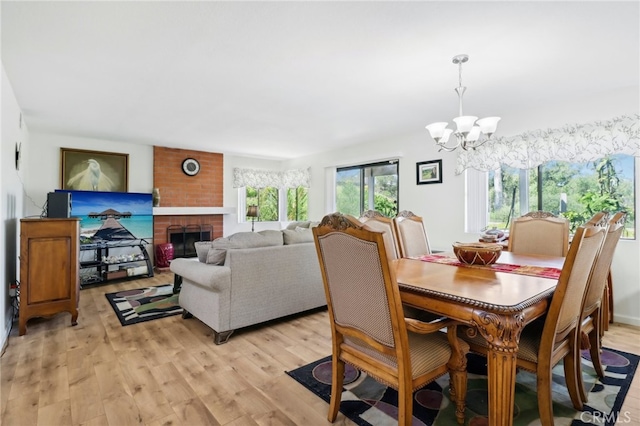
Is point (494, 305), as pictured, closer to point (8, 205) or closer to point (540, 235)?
point (540, 235)

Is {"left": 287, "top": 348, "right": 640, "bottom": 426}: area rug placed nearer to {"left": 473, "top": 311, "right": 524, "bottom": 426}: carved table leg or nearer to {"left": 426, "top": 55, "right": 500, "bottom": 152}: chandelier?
{"left": 473, "top": 311, "right": 524, "bottom": 426}: carved table leg

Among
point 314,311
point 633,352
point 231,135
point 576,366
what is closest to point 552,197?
point 633,352

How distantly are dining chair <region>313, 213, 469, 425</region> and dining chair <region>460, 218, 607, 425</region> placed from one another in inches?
9.2

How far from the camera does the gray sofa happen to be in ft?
8.71

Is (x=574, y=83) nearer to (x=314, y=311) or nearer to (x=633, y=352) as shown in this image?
(x=633, y=352)

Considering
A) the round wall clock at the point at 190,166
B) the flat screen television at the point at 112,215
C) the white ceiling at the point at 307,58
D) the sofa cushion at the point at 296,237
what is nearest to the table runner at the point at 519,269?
the sofa cushion at the point at 296,237

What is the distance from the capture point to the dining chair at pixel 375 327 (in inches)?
51.1

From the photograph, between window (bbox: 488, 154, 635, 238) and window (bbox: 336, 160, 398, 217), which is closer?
window (bbox: 488, 154, 635, 238)

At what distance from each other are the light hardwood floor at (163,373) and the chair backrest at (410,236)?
3.39ft

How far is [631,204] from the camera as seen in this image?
304 centimetres

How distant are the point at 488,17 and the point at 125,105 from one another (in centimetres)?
342

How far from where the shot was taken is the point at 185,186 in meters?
5.91

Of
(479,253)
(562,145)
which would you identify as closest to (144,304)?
(479,253)

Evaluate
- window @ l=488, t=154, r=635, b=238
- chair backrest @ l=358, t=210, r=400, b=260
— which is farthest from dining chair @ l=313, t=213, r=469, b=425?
window @ l=488, t=154, r=635, b=238
